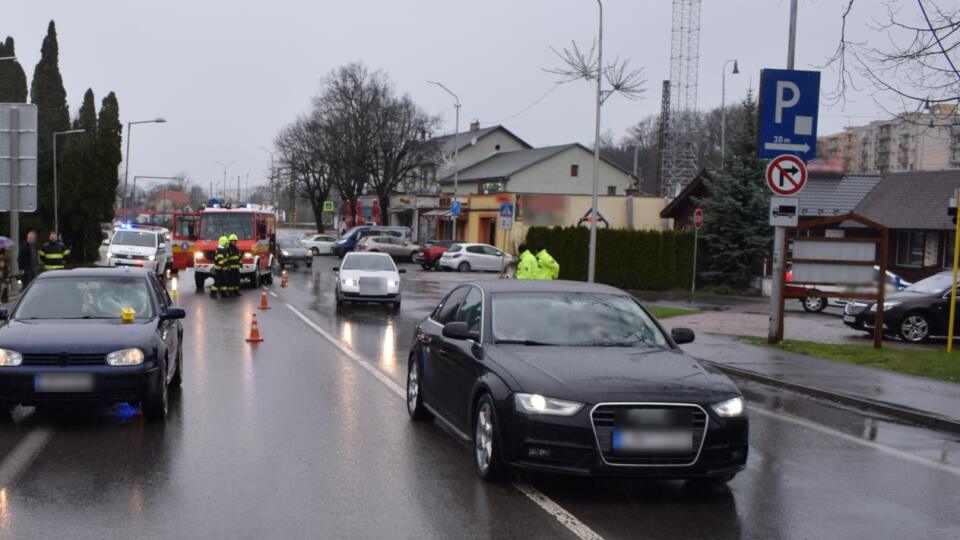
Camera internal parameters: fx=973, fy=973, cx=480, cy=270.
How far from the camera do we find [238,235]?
103ft

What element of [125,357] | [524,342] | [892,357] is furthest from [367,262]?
[524,342]

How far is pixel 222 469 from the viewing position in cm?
737

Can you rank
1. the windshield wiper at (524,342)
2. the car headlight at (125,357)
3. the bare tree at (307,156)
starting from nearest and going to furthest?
the windshield wiper at (524,342) < the car headlight at (125,357) < the bare tree at (307,156)

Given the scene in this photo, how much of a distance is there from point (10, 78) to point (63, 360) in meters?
39.6

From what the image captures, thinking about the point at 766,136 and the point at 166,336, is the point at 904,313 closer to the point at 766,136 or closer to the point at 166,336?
the point at 766,136

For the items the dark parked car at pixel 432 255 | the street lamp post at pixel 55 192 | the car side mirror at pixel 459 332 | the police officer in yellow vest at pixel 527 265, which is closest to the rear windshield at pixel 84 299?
the car side mirror at pixel 459 332

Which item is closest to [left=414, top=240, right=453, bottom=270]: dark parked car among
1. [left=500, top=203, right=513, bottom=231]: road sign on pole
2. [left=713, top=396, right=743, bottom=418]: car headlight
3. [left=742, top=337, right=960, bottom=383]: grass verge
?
[left=500, top=203, right=513, bottom=231]: road sign on pole

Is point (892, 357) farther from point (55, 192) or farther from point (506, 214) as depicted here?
point (55, 192)

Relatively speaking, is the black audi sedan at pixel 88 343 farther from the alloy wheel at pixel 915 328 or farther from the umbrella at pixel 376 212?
the umbrella at pixel 376 212


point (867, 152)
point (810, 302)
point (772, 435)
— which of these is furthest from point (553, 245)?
point (867, 152)

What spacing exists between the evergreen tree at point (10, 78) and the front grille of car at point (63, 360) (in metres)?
38.3

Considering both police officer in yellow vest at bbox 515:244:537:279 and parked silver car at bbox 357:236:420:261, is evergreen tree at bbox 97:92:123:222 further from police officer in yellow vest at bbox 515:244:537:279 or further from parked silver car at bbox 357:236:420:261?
police officer in yellow vest at bbox 515:244:537:279

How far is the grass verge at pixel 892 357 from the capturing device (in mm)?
14398

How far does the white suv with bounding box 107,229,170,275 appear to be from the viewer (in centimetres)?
3195
